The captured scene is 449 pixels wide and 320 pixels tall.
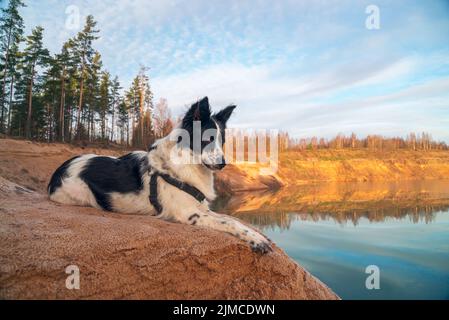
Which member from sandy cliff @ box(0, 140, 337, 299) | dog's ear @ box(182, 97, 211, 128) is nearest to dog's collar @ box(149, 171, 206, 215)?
sandy cliff @ box(0, 140, 337, 299)

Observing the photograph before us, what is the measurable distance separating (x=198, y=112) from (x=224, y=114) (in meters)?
0.74

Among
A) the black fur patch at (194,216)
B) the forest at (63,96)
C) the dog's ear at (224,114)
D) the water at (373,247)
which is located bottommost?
the water at (373,247)

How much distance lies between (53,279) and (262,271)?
2.23 meters

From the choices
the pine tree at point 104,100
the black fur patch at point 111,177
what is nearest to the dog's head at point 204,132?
the black fur patch at point 111,177

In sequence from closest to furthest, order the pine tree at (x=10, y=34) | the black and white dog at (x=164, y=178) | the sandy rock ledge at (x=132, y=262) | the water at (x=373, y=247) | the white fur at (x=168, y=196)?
the sandy rock ledge at (x=132, y=262) → the white fur at (x=168, y=196) → the black and white dog at (x=164, y=178) → the water at (x=373, y=247) → the pine tree at (x=10, y=34)

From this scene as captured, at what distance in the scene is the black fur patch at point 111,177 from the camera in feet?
15.1

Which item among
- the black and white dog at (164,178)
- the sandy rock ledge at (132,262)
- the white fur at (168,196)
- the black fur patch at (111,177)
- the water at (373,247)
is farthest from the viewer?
the water at (373,247)

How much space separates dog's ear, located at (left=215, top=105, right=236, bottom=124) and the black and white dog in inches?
7.7

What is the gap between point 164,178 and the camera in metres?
4.51

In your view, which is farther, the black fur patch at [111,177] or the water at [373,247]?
the water at [373,247]

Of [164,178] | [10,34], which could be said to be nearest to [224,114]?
[164,178]

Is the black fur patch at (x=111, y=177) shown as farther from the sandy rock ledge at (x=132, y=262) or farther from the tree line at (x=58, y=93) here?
the tree line at (x=58, y=93)

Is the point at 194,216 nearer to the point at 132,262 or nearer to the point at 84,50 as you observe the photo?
the point at 132,262

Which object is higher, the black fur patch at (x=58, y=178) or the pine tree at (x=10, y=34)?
the pine tree at (x=10, y=34)
